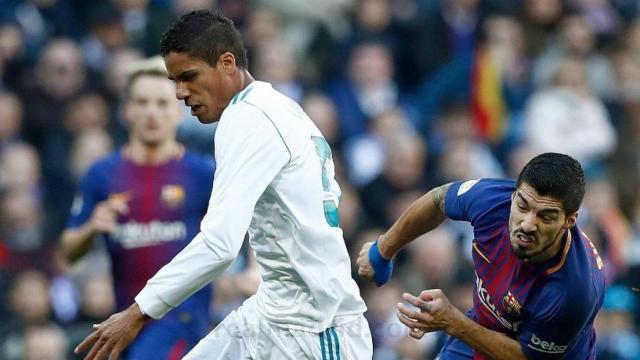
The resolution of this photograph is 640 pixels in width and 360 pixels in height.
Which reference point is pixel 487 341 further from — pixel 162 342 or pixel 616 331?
pixel 616 331

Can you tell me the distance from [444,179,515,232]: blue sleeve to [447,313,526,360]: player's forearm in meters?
0.46

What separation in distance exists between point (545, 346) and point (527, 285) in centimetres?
27

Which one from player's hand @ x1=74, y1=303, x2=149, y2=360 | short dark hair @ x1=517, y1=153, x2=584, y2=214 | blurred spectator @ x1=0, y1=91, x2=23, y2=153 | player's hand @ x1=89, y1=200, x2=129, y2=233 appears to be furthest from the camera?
blurred spectator @ x1=0, y1=91, x2=23, y2=153

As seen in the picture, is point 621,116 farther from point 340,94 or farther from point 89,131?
point 89,131

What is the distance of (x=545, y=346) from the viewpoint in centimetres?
572

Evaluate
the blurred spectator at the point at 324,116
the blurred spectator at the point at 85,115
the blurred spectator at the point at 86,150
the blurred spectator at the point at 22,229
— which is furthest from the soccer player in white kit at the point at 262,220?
the blurred spectator at the point at 85,115

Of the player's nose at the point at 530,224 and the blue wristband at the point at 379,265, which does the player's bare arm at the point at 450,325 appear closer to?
the player's nose at the point at 530,224

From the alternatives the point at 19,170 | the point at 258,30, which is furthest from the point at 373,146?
the point at 19,170

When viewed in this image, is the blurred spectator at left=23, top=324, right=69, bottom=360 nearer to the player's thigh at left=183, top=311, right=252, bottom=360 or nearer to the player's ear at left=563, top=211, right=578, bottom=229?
the player's thigh at left=183, top=311, right=252, bottom=360

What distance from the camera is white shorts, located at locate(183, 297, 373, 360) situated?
5680 mm

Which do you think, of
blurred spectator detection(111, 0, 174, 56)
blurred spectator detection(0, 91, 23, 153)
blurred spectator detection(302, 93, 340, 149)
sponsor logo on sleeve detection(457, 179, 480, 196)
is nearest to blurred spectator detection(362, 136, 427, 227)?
Answer: blurred spectator detection(302, 93, 340, 149)

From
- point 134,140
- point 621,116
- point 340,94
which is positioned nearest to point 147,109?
point 134,140

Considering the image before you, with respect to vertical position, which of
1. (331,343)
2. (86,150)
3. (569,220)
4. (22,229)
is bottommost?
(22,229)

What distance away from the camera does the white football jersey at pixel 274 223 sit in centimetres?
527
